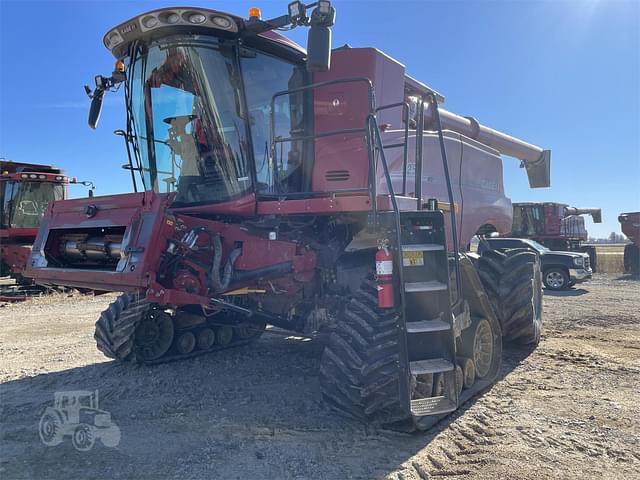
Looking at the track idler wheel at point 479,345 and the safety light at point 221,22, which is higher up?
the safety light at point 221,22

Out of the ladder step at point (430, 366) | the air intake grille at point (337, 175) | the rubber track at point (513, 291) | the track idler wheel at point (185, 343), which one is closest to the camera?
the ladder step at point (430, 366)

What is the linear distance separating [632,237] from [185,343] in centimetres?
1994

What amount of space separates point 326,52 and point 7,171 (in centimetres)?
1378

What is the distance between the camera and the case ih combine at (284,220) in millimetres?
3512

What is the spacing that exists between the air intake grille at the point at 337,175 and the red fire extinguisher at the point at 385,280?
1.40m

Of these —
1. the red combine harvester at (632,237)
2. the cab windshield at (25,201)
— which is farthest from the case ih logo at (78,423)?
the red combine harvester at (632,237)

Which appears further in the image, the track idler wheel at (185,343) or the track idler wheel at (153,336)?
the track idler wheel at (185,343)

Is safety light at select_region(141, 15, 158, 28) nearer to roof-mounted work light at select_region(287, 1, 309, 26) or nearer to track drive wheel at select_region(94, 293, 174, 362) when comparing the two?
roof-mounted work light at select_region(287, 1, 309, 26)

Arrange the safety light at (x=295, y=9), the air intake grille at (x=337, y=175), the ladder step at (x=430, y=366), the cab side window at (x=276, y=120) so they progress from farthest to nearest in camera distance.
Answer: the air intake grille at (x=337, y=175)
the cab side window at (x=276, y=120)
the safety light at (x=295, y=9)
the ladder step at (x=430, y=366)

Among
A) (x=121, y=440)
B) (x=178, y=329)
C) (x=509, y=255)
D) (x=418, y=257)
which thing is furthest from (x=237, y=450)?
(x=509, y=255)

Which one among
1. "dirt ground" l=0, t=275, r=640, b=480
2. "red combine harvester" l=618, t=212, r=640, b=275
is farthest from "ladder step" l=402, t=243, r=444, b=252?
"red combine harvester" l=618, t=212, r=640, b=275

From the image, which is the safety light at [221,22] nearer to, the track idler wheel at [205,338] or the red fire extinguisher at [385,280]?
the red fire extinguisher at [385,280]

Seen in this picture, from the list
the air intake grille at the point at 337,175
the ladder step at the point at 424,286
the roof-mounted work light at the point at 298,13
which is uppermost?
the roof-mounted work light at the point at 298,13

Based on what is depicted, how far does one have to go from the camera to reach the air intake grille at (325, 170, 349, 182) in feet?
15.2
